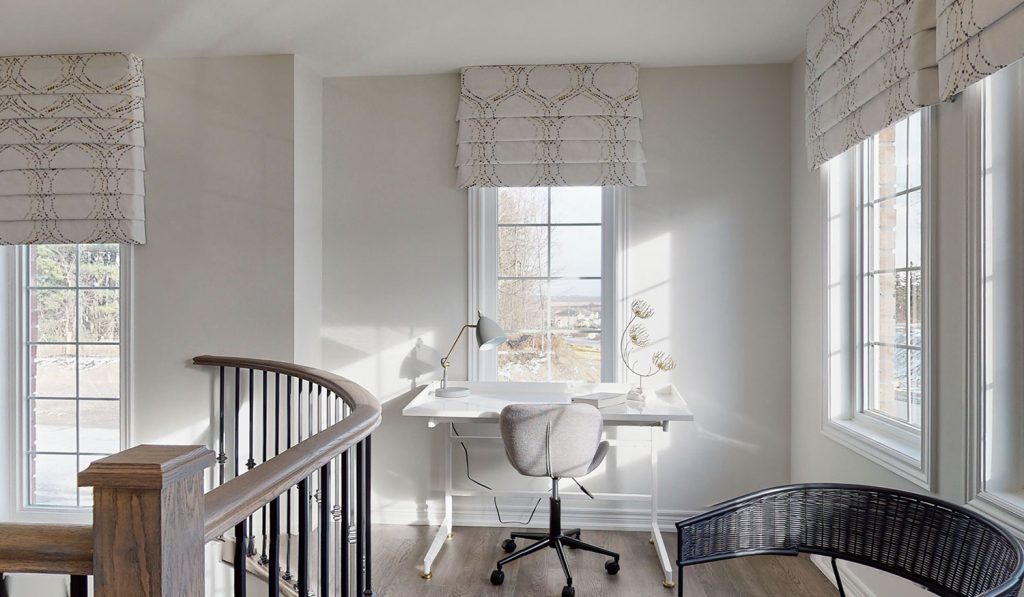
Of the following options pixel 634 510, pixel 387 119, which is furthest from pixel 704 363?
pixel 387 119

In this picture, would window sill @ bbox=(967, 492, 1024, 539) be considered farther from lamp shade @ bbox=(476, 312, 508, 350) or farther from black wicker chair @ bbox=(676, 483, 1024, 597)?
lamp shade @ bbox=(476, 312, 508, 350)

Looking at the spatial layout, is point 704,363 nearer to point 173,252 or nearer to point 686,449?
point 686,449

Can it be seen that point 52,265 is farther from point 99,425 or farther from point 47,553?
point 47,553

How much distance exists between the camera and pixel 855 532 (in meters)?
1.76

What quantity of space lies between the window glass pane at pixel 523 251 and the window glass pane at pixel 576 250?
6 cm

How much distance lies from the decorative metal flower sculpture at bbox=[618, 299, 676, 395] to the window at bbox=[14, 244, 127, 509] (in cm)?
279

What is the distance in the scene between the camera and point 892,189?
2.36 meters

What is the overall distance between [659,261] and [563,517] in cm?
150

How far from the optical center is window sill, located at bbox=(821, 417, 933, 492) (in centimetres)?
202

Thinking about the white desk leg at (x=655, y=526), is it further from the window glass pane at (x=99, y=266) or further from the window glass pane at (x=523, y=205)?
the window glass pane at (x=99, y=266)

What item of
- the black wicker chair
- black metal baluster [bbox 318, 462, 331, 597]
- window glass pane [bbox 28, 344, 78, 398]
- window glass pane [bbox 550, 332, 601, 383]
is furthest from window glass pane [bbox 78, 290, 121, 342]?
the black wicker chair

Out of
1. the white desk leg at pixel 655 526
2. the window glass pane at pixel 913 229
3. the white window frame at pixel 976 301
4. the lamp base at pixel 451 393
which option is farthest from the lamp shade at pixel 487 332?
the white window frame at pixel 976 301

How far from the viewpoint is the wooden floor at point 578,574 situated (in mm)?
2592

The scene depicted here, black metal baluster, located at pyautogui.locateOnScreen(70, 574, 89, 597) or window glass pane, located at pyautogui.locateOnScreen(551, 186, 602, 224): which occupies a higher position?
window glass pane, located at pyautogui.locateOnScreen(551, 186, 602, 224)
